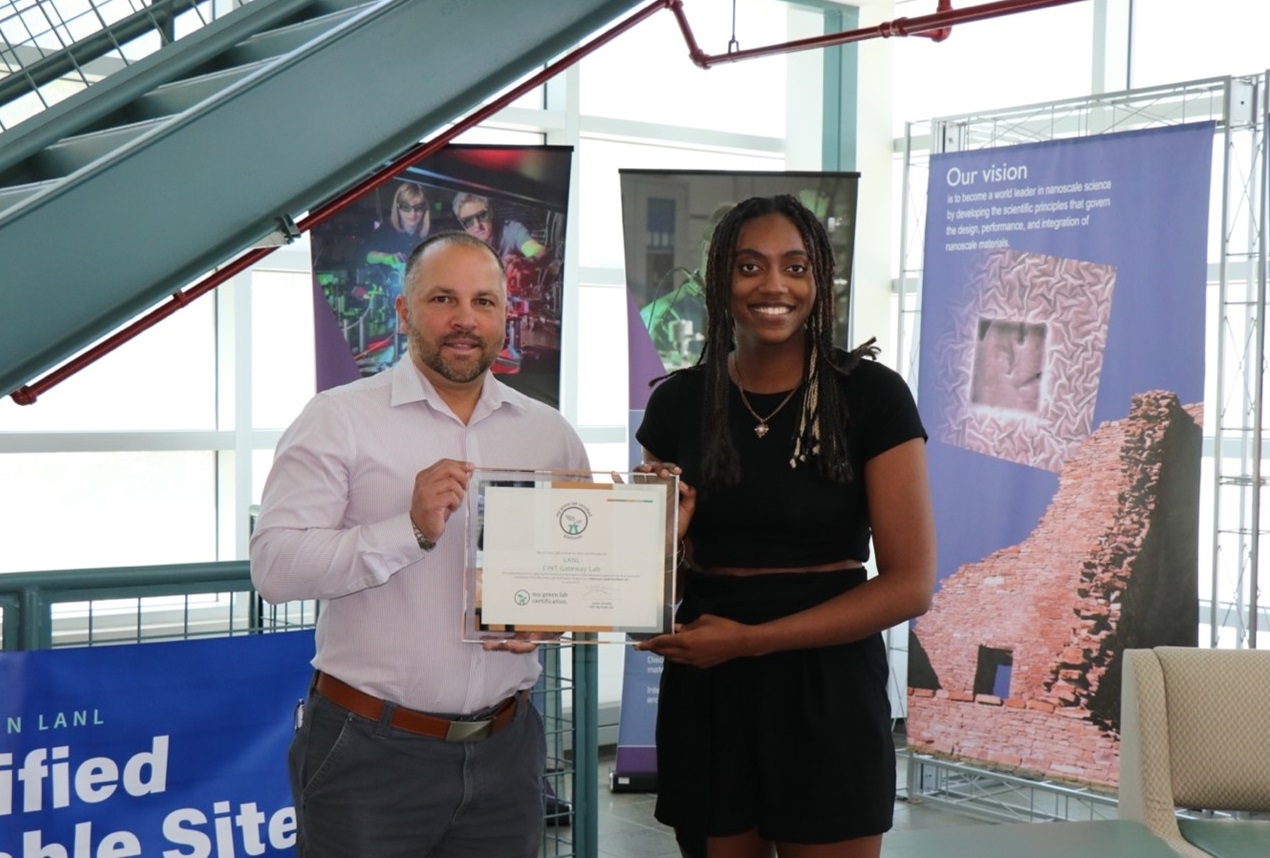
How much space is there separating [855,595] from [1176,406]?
3.58 m

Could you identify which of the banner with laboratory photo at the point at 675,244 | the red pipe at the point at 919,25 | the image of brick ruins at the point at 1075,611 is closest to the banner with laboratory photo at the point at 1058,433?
the image of brick ruins at the point at 1075,611

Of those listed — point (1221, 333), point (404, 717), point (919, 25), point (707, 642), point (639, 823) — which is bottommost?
point (639, 823)

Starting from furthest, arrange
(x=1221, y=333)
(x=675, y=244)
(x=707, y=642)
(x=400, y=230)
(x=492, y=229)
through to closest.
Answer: (x=675, y=244), (x=492, y=229), (x=400, y=230), (x=1221, y=333), (x=707, y=642)

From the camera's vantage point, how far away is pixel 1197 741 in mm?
3779

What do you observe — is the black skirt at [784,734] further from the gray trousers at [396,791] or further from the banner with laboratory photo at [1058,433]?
the banner with laboratory photo at [1058,433]

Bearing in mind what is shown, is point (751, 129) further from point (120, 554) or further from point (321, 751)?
point (321, 751)

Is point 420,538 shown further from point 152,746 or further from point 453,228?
point 453,228

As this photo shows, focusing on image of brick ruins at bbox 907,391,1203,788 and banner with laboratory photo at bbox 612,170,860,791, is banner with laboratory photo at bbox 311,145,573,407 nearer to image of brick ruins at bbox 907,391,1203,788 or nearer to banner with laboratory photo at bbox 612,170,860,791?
banner with laboratory photo at bbox 612,170,860,791

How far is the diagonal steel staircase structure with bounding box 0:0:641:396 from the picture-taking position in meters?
2.28

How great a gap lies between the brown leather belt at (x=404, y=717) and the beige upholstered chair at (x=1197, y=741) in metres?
2.12

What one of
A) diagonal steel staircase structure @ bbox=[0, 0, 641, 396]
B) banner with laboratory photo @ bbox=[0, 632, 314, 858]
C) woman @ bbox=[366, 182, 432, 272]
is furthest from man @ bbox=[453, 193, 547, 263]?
banner with laboratory photo @ bbox=[0, 632, 314, 858]

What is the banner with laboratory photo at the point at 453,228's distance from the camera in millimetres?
5523

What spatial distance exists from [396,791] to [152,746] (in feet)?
3.82

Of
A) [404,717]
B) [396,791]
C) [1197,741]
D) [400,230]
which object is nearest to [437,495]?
[404,717]
